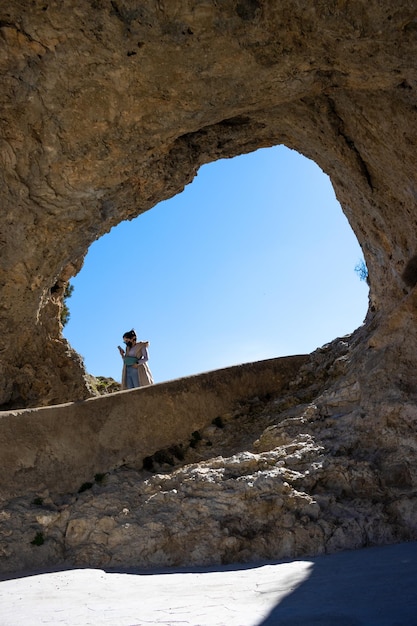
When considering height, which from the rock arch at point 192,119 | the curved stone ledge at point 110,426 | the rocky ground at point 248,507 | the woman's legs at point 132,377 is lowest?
the rocky ground at point 248,507

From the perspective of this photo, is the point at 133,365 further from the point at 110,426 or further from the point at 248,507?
the point at 248,507

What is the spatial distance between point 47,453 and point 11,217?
311 centimetres

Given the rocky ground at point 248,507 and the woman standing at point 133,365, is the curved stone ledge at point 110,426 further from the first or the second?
the woman standing at point 133,365

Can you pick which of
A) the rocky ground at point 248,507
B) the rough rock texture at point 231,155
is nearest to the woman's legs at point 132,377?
the rough rock texture at point 231,155

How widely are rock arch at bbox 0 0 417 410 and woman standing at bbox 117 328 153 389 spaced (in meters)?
1.45

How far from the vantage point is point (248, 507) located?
14.9ft

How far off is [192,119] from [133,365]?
3625 mm

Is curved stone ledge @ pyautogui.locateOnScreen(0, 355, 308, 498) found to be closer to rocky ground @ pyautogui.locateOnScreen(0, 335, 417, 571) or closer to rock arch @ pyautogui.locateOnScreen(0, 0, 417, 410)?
rocky ground @ pyautogui.locateOnScreen(0, 335, 417, 571)

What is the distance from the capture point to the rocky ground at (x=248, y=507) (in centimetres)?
420

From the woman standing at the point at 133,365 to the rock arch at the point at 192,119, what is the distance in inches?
57.2

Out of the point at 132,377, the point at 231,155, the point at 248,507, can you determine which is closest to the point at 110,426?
the point at 132,377

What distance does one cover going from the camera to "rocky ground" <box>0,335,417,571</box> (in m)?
4.20

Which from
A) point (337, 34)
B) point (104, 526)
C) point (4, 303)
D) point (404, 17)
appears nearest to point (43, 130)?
point (4, 303)

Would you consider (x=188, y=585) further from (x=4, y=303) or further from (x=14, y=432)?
(x=4, y=303)
